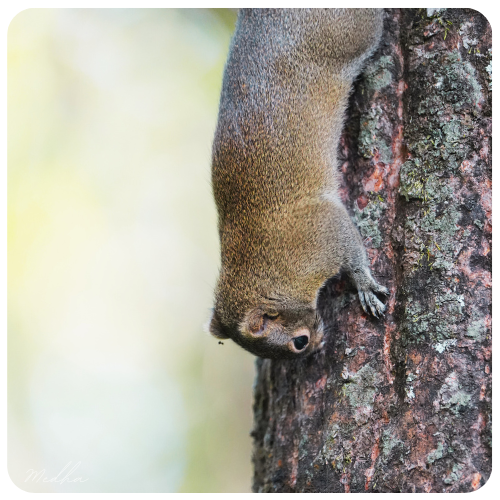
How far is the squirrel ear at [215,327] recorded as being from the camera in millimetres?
3542

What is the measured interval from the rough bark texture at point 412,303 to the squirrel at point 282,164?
24 cm

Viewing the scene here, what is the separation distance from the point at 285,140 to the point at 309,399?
5.89 feet

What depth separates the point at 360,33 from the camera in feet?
10.9

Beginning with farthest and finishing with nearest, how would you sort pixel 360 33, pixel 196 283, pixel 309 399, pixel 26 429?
pixel 196 283 → pixel 26 429 → pixel 360 33 → pixel 309 399

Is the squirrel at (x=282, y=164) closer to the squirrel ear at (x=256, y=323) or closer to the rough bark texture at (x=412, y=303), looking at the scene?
the squirrel ear at (x=256, y=323)

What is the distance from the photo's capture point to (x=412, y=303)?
266 cm

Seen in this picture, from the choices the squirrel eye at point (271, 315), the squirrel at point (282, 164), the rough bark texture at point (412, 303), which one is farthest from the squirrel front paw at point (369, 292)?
the squirrel eye at point (271, 315)

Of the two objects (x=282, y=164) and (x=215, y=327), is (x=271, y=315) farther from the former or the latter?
(x=282, y=164)

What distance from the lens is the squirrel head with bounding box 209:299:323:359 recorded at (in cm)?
326

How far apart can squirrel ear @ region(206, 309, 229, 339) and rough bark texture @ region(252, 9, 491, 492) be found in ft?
2.15

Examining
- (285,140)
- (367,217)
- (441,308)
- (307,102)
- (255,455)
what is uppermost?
(307,102)

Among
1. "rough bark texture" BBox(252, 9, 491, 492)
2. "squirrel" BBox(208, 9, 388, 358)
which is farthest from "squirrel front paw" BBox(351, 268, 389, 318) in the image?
"squirrel" BBox(208, 9, 388, 358)

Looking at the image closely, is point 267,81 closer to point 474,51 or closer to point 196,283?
point 474,51

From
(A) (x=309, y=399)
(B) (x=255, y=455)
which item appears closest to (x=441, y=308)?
(A) (x=309, y=399)
